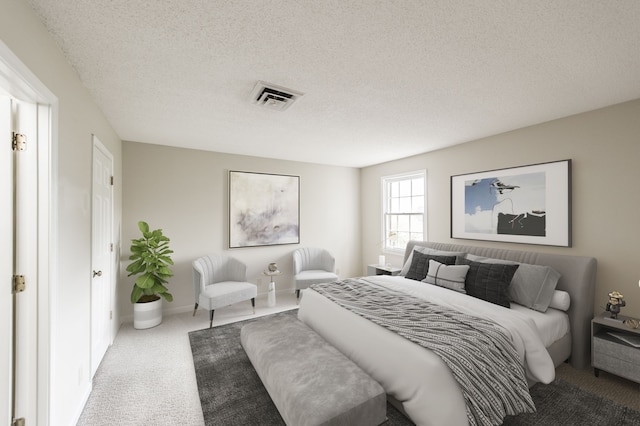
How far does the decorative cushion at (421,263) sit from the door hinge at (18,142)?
388 centimetres

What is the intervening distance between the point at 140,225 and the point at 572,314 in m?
5.05

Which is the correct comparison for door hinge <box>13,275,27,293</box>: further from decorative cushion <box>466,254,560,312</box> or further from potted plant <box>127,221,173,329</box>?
decorative cushion <box>466,254,560,312</box>

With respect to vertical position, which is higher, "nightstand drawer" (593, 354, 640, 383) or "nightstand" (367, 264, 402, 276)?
"nightstand" (367, 264, 402, 276)

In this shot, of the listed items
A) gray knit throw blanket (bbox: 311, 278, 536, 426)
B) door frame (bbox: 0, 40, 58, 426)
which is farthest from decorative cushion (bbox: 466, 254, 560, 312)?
door frame (bbox: 0, 40, 58, 426)

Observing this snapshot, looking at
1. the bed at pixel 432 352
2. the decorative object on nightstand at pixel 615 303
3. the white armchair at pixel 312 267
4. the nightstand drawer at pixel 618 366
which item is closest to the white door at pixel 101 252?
the bed at pixel 432 352

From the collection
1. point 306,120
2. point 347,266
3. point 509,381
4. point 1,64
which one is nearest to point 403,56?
point 306,120

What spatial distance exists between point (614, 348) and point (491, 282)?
1.00m

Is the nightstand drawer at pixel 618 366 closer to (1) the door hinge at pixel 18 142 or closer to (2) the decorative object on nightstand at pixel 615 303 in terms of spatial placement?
(2) the decorative object on nightstand at pixel 615 303

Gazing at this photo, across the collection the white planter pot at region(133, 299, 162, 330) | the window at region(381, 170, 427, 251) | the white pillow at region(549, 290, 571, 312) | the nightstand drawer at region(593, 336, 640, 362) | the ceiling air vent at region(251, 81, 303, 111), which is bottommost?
the white planter pot at region(133, 299, 162, 330)

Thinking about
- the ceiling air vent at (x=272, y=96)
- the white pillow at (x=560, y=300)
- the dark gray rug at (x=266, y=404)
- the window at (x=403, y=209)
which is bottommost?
the dark gray rug at (x=266, y=404)

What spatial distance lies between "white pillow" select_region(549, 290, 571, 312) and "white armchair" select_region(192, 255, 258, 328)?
3600mm

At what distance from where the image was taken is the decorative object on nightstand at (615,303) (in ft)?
7.91

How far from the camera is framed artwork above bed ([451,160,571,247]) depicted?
9.69 feet

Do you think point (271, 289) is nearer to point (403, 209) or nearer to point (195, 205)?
point (195, 205)
